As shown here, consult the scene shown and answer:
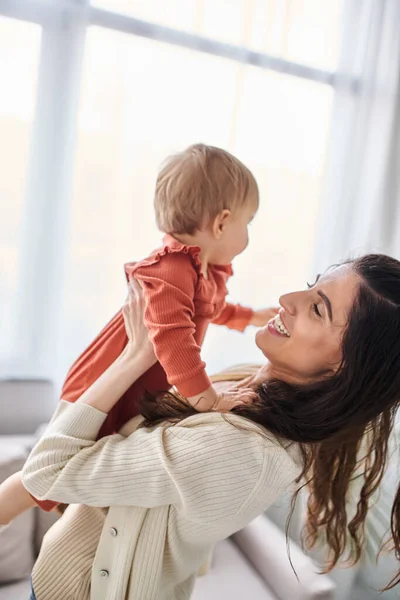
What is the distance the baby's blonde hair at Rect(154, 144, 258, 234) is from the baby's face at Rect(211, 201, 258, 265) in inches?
0.9

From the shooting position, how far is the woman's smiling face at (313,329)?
121 cm

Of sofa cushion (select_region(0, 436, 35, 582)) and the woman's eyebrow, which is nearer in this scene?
the woman's eyebrow

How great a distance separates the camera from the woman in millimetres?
1100

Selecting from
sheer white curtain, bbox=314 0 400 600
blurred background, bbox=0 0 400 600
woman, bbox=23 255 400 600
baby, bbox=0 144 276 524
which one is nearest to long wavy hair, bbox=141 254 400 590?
woman, bbox=23 255 400 600

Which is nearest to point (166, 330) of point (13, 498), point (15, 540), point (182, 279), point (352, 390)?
point (182, 279)

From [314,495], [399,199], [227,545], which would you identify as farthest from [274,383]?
[399,199]

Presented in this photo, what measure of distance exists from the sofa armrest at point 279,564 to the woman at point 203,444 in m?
0.48

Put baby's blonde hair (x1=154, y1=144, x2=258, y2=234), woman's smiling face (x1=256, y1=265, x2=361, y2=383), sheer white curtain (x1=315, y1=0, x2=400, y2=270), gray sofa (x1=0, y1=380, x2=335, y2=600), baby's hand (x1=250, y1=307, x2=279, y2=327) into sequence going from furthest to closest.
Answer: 1. sheer white curtain (x1=315, y1=0, x2=400, y2=270)
2. gray sofa (x1=0, y1=380, x2=335, y2=600)
3. baby's hand (x1=250, y1=307, x2=279, y2=327)
4. baby's blonde hair (x1=154, y1=144, x2=258, y2=234)
5. woman's smiling face (x1=256, y1=265, x2=361, y2=383)

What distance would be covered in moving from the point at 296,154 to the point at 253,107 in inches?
12.2

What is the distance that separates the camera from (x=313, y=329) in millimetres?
1227

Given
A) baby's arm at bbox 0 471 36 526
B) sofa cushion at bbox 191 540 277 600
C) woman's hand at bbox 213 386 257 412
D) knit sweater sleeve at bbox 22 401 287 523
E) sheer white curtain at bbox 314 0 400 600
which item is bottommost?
sofa cushion at bbox 191 540 277 600

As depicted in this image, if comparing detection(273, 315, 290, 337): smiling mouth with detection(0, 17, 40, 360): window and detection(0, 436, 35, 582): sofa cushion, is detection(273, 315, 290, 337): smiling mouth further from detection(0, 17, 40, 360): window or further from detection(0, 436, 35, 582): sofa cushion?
detection(0, 17, 40, 360): window

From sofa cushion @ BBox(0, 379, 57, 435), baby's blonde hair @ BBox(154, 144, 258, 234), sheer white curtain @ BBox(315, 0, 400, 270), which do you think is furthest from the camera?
sheer white curtain @ BBox(315, 0, 400, 270)

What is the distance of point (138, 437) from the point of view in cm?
115
